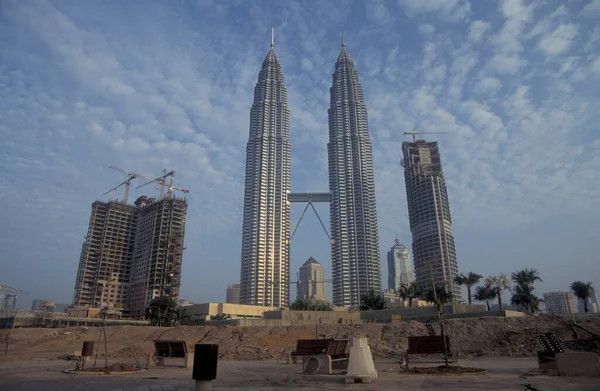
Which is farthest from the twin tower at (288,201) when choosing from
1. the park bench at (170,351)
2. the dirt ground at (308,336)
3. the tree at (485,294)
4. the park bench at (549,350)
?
the park bench at (549,350)

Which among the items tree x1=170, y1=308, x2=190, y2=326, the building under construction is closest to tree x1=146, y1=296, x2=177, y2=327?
tree x1=170, y1=308, x2=190, y2=326

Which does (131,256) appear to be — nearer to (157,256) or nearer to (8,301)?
(157,256)

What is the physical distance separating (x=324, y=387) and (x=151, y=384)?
16.5 feet

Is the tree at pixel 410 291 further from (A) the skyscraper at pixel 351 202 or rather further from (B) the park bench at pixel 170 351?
(A) the skyscraper at pixel 351 202

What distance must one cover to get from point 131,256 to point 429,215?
117m

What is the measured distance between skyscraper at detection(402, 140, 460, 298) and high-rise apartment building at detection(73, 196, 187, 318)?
3544 inches

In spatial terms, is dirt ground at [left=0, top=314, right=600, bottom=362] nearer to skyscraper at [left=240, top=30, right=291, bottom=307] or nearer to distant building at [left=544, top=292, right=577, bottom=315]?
skyscraper at [left=240, top=30, right=291, bottom=307]

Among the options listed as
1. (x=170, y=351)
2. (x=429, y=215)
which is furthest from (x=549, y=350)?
(x=429, y=215)

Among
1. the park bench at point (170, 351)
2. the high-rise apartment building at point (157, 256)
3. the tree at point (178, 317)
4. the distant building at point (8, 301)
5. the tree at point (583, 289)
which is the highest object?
the high-rise apartment building at point (157, 256)

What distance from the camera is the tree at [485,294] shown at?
69.8m

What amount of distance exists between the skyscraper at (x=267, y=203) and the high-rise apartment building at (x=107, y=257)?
45.2m

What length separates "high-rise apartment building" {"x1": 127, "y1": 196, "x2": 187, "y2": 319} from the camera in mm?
131500

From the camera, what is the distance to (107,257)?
144 m

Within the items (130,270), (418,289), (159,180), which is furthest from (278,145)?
(418,289)
